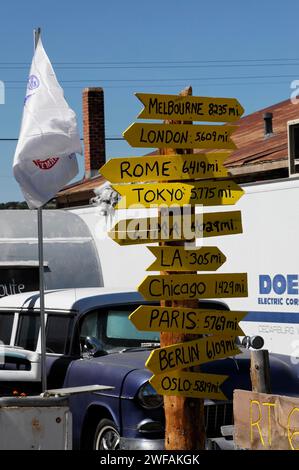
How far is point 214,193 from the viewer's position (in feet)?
21.7

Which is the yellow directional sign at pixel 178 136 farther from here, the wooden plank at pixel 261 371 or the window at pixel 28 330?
the window at pixel 28 330

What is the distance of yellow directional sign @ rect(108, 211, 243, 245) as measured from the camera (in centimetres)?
630

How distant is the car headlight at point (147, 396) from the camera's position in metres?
8.02

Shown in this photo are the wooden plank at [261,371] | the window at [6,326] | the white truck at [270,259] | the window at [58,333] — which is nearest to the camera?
the wooden plank at [261,371]

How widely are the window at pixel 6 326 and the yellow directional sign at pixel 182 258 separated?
3.76 metres

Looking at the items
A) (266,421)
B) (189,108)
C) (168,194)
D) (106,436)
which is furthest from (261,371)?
(106,436)

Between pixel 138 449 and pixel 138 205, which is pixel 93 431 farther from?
pixel 138 205

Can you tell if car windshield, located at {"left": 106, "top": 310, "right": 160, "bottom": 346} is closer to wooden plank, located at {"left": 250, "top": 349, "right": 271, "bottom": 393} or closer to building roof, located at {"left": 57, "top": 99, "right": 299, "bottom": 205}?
wooden plank, located at {"left": 250, "top": 349, "right": 271, "bottom": 393}

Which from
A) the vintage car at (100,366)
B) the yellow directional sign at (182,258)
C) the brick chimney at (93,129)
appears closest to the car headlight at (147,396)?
the vintage car at (100,366)

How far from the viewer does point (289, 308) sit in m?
11.1

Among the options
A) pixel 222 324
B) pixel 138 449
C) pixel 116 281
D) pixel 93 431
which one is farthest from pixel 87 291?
pixel 116 281

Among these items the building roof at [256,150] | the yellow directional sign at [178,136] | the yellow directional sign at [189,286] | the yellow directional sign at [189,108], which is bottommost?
the yellow directional sign at [189,286]

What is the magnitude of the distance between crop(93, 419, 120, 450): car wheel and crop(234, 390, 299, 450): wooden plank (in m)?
1.89
